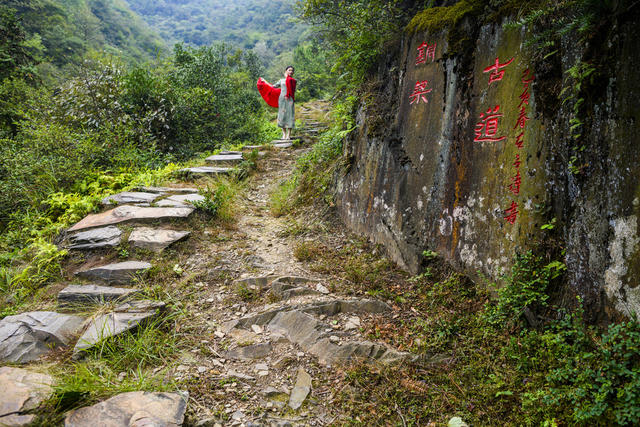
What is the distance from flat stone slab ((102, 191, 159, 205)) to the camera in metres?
5.16

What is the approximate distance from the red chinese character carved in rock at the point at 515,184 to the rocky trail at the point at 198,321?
1.53m

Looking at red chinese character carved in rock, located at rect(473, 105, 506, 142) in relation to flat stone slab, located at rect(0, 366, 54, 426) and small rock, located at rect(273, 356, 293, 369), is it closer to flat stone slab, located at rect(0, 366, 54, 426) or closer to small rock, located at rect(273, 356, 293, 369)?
small rock, located at rect(273, 356, 293, 369)

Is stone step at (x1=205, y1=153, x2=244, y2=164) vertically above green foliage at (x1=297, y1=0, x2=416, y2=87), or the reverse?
green foliage at (x1=297, y1=0, x2=416, y2=87)

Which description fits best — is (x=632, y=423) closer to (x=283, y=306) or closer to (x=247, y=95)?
(x=283, y=306)

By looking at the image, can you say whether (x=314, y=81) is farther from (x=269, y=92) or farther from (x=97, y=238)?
(x=97, y=238)

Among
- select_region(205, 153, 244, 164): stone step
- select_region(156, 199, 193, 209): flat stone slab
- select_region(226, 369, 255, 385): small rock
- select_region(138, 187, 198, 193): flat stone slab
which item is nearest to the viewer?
select_region(226, 369, 255, 385): small rock

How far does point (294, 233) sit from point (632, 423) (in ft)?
13.3

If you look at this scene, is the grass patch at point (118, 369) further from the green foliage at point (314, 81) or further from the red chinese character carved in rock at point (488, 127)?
the green foliage at point (314, 81)

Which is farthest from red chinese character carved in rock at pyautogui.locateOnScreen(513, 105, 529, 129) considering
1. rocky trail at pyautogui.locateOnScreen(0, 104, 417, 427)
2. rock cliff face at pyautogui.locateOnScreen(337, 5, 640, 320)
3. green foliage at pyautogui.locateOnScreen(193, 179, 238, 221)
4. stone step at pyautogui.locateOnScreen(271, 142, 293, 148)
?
stone step at pyautogui.locateOnScreen(271, 142, 293, 148)

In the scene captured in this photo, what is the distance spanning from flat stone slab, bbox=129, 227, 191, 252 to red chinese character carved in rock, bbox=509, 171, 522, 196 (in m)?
3.86

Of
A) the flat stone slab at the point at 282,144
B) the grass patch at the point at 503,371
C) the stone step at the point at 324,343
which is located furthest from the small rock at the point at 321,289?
the flat stone slab at the point at 282,144

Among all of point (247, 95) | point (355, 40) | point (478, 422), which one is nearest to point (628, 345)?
point (478, 422)

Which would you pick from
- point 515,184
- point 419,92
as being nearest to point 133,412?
point 515,184

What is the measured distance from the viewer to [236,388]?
247cm
